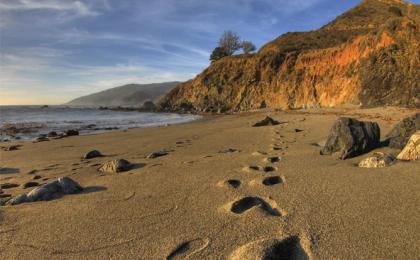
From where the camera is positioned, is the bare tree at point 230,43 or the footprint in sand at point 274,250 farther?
the bare tree at point 230,43

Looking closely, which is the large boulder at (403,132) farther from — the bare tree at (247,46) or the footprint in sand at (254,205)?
the bare tree at (247,46)

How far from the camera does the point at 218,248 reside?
2.01m

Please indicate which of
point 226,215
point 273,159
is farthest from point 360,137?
point 226,215

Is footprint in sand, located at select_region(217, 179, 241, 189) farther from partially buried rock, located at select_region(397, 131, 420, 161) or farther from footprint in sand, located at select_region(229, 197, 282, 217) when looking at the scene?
partially buried rock, located at select_region(397, 131, 420, 161)

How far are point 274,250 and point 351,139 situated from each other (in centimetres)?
293

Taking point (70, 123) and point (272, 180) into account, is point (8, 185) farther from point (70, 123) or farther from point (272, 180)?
point (70, 123)

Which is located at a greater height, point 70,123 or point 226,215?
point 226,215

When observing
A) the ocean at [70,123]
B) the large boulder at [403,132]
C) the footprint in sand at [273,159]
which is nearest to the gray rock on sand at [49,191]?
the footprint in sand at [273,159]

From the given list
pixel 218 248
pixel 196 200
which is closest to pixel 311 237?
pixel 218 248

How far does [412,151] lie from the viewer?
12.1ft

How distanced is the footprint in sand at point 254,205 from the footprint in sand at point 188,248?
578 mm

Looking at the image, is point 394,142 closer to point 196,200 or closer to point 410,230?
point 410,230

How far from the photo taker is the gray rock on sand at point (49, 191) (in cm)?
331

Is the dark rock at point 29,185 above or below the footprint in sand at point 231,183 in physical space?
below
